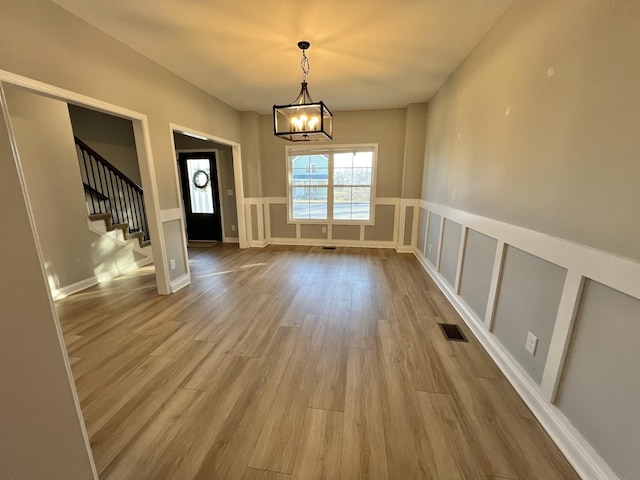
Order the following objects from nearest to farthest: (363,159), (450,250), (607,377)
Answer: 1. (607,377)
2. (450,250)
3. (363,159)

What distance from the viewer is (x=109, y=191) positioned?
4312mm

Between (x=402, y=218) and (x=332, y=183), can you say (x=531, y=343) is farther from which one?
(x=332, y=183)

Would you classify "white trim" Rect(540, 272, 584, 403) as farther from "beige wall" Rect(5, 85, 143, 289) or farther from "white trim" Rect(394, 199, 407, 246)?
"beige wall" Rect(5, 85, 143, 289)

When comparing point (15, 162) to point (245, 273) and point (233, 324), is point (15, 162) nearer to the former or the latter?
point (233, 324)

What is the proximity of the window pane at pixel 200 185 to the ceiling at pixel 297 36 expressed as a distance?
8.13ft

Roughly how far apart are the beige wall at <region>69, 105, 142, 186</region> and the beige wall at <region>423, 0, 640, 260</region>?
5.47 m

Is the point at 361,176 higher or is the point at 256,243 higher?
the point at 361,176

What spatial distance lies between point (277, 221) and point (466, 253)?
395 cm

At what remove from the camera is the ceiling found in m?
1.98

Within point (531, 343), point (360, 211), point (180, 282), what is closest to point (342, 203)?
point (360, 211)

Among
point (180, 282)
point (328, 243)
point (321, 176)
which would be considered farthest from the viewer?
point (328, 243)

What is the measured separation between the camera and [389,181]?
5.08 meters

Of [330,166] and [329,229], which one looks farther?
[329,229]

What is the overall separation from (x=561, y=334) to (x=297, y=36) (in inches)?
119
